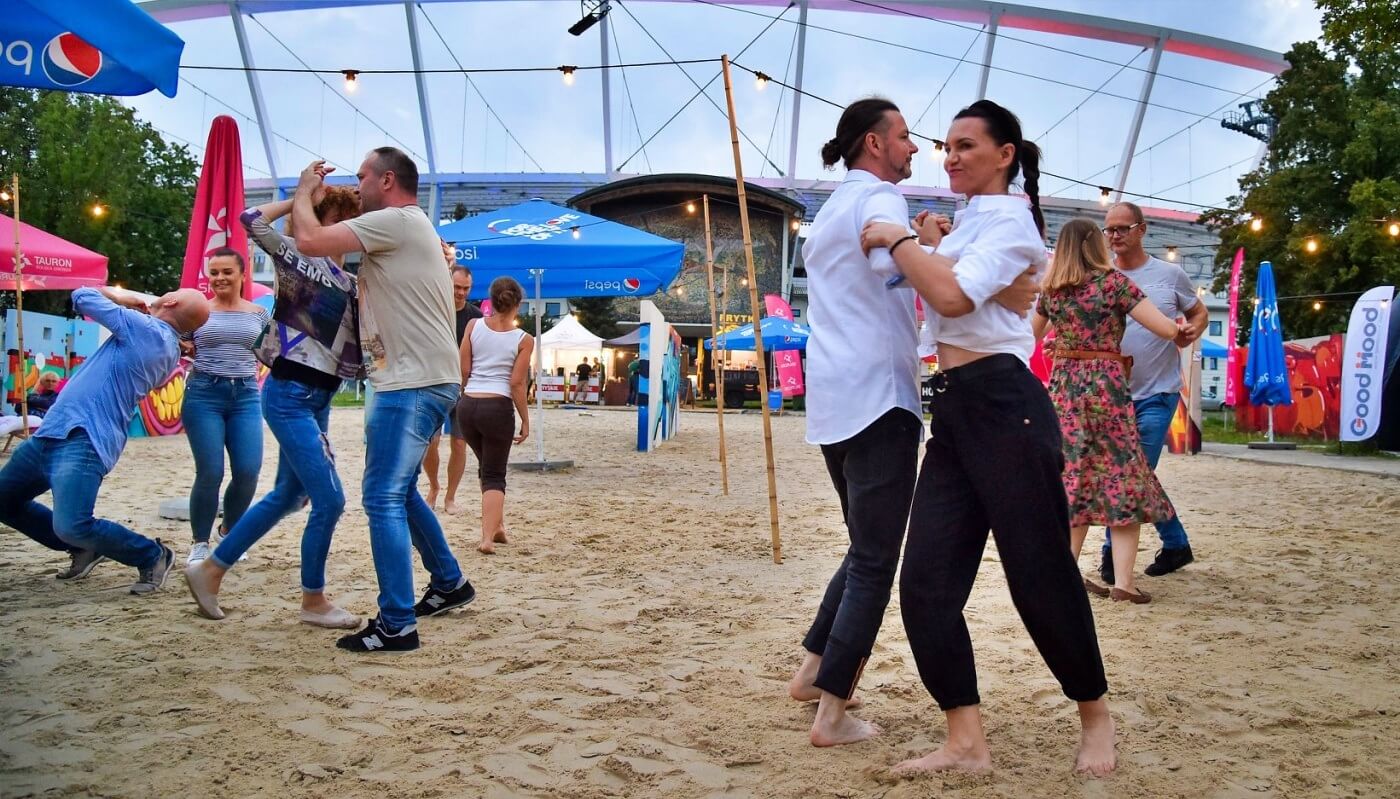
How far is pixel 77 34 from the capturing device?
2.63 m

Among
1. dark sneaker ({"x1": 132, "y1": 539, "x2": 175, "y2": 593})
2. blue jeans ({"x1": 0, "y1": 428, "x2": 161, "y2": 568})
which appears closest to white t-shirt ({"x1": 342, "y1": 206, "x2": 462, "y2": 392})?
blue jeans ({"x1": 0, "y1": 428, "x2": 161, "y2": 568})

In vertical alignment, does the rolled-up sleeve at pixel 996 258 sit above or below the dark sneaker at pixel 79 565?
above

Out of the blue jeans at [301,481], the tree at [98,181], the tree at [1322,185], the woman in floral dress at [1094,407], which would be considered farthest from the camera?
the tree at [98,181]

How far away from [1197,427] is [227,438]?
12.9m

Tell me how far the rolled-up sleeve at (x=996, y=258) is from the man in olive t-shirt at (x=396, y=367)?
186 centimetres

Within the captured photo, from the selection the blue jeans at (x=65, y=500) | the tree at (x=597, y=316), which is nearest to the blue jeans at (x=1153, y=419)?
the blue jeans at (x=65, y=500)

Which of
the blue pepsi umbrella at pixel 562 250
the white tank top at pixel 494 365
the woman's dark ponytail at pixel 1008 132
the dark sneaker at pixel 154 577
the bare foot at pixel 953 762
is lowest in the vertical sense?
the bare foot at pixel 953 762

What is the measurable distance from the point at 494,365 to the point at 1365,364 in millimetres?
10707

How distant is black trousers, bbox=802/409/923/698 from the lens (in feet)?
7.27

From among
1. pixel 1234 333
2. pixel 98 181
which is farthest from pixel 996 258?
pixel 98 181

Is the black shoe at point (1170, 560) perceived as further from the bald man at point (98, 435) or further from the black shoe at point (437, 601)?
the bald man at point (98, 435)

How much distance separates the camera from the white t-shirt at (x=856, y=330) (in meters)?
2.19

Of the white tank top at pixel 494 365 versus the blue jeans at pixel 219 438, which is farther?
the white tank top at pixel 494 365

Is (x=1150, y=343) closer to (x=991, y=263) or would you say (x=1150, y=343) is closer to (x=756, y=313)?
→ (x=756, y=313)
